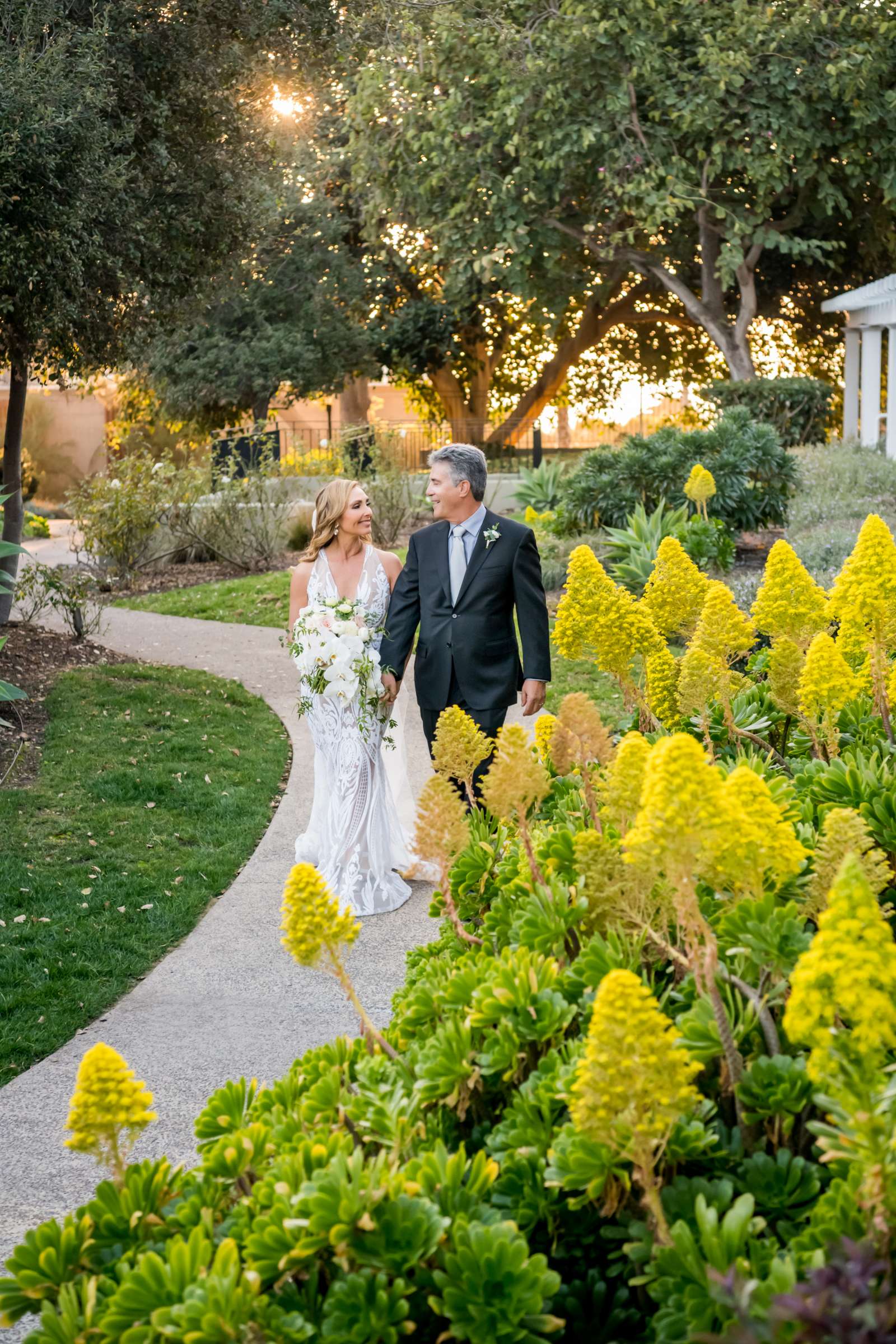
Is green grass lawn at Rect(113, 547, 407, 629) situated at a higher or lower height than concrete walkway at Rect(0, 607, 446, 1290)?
higher

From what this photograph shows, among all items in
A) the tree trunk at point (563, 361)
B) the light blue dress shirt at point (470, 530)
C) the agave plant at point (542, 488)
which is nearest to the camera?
the light blue dress shirt at point (470, 530)

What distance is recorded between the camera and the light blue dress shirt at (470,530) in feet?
17.4

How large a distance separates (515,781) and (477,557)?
3105mm

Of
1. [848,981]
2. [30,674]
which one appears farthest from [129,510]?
[848,981]

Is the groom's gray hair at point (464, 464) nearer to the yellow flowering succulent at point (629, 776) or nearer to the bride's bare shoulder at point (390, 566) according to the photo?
Answer: the bride's bare shoulder at point (390, 566)

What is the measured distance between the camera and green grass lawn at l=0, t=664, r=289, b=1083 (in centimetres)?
503

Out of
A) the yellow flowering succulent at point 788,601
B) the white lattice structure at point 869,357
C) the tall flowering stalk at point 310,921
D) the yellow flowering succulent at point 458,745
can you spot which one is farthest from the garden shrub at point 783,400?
the tall flowering stalk at point 310,921

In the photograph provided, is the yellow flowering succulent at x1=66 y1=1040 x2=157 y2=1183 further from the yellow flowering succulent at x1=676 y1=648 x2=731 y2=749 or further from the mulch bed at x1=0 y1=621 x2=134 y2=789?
the mulch bed at x1=0 y1=621 x2=134 y2=789

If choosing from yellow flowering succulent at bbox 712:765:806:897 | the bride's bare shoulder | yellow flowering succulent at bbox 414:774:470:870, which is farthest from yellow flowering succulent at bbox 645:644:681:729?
the bride's bare shoulder

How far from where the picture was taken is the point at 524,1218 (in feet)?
Answer: 5.71

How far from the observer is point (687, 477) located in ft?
43.8

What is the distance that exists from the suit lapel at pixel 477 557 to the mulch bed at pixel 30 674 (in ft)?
12.1

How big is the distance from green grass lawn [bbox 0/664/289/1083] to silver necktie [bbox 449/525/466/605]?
77.2 inches

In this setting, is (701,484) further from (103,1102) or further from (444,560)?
(103,1102)
